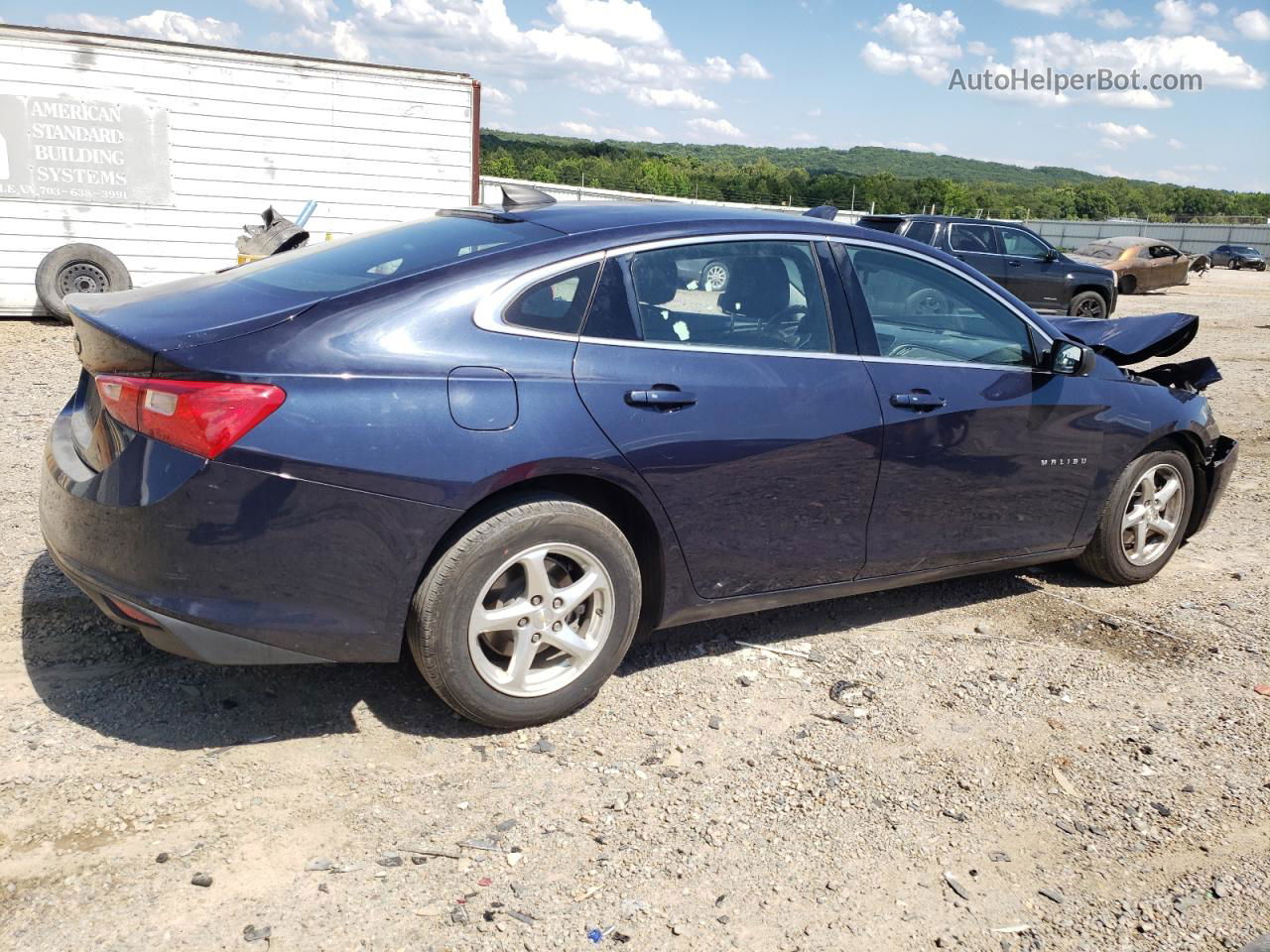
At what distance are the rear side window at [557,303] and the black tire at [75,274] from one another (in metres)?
10.4

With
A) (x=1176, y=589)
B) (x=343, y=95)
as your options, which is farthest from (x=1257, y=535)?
(x=343, y=95)

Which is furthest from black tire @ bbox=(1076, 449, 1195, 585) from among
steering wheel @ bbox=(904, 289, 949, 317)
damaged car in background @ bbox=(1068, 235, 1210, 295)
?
damaged car in background @ bbox=(1068, 235, 1210, 295)

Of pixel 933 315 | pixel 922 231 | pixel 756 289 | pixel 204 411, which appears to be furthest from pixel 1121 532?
pixel 922 231

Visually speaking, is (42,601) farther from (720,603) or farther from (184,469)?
(720,603)

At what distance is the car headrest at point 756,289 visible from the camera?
3910 mm

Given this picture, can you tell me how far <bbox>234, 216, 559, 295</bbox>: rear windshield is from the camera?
11.3 ft

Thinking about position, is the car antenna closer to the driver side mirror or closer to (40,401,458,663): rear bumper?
(40,401,458,663): rear bumper

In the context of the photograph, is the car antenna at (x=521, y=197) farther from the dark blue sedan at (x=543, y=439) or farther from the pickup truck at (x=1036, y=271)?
the pickup truck at (x=1036, y=271)

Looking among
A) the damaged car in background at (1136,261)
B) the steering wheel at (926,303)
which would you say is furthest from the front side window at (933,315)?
the damaged car in background at (1136,261)

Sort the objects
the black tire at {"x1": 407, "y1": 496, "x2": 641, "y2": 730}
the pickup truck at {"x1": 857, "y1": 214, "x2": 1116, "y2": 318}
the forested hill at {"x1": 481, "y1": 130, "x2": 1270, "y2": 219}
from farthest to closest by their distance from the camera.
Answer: the forested hill at {"x1": 481, "y1": 130, "x2": 1270, "y2": 219} → the pickup truck at {"x1": 857, "y1": 214, "x2": 1116, "y2": 318} → the black tire at {"x1": 407, "y1": 496, "x2": 641, "y2": 730}

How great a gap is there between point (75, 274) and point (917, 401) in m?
11.2

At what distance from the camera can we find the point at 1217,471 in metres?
5.41

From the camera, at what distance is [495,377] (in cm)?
322

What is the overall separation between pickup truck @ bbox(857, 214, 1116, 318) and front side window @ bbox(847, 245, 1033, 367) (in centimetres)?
1386
